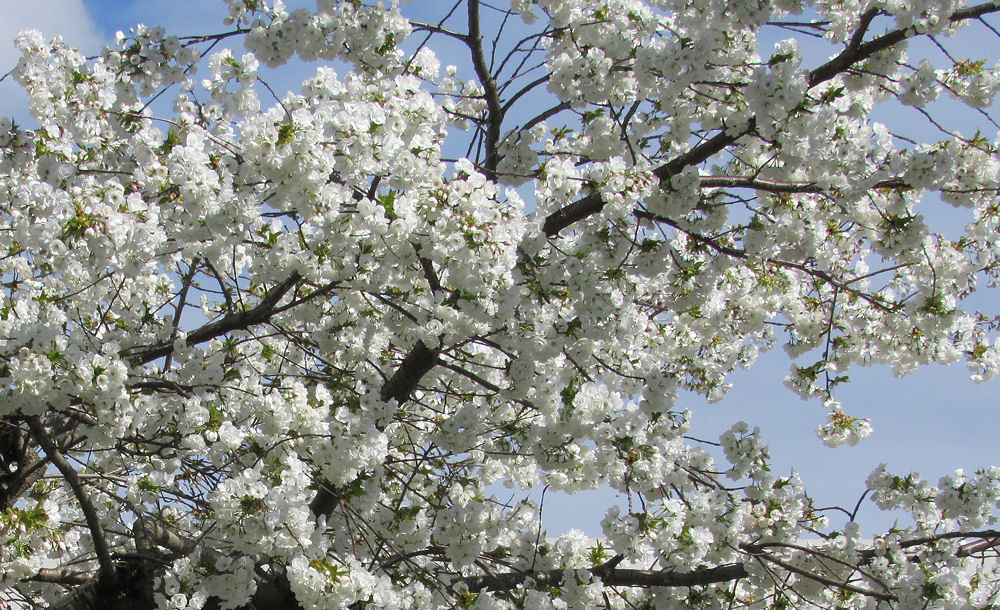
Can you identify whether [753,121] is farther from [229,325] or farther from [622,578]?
[229,325]

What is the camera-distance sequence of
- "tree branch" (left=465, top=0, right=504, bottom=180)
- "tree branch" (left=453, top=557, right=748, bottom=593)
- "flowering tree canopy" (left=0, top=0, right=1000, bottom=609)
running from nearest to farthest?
"flowering tree canopy" (left=0, top=0, right=1000, bottom=609) → "tree branch" (left=453, top=557, right=748, bottom=593) → "tree branch" (left=465, top=0, right=504, bottom=180)

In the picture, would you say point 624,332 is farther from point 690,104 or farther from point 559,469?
point 690,104

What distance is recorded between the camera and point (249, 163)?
4051mm

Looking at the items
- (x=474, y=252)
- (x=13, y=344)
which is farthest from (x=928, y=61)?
(x=13, y=344)

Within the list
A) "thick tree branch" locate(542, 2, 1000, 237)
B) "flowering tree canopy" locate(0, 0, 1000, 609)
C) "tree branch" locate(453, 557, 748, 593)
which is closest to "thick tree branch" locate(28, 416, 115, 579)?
"flowering tree canopy" locate(0, 0, 1000, 609)

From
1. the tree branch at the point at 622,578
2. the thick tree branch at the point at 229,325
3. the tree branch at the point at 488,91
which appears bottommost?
the tree branch at the point at 622,578

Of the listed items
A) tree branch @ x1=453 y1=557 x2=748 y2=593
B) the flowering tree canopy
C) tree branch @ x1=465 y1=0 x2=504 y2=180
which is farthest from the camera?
tree branch @ x1=465 y1=0 x2=504 y2=180

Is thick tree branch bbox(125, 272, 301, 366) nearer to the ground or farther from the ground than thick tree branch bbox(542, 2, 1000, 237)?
nearer to the ground

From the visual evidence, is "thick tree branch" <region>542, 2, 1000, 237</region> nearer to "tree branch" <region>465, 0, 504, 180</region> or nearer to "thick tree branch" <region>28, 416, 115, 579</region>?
"tree branch" <region>465, 0, 504, 180</region>

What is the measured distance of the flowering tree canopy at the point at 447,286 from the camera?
4223 mm

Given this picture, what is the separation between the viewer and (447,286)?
532 cm

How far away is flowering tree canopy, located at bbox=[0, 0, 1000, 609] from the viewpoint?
422cm

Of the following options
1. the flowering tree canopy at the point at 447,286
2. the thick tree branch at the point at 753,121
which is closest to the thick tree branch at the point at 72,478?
the flowering tree canopy at the point at 447,286

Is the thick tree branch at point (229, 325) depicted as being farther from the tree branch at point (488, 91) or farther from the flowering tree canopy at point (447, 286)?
the tree branch at point (488, 91)
